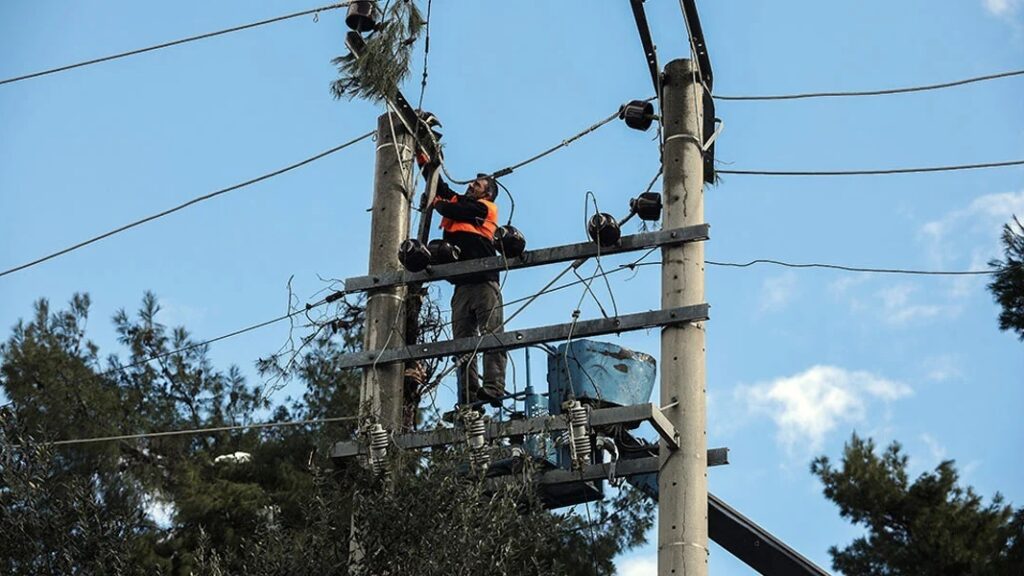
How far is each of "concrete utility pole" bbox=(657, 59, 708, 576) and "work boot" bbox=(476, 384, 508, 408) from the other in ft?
5.13

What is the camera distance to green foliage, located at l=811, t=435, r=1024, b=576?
1730 centimetres

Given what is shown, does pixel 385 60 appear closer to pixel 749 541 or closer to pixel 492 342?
pixel 492 342

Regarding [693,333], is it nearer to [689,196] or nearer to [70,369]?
[689,196]

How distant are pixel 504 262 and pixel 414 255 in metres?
0.61

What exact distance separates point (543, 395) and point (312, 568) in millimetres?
2376

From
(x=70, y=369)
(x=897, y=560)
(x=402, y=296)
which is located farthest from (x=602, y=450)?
(x=70, y=369)

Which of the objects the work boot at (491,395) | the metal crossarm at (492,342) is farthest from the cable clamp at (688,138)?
the work boot at (491,395)

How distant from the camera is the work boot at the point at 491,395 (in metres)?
11.0

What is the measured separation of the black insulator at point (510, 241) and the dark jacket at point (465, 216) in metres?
1.17

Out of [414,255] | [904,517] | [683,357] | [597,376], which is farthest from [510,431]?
[904,517]

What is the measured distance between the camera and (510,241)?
10.5 meters

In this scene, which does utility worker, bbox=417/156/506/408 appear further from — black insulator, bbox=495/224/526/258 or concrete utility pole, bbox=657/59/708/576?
concrete utility pole, bbox=657/59/708/576

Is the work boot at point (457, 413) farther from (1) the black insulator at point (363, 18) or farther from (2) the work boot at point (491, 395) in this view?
(1) the black insulator at point (363, 18)

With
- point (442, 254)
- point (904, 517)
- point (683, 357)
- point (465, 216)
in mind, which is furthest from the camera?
point (904, 517)
